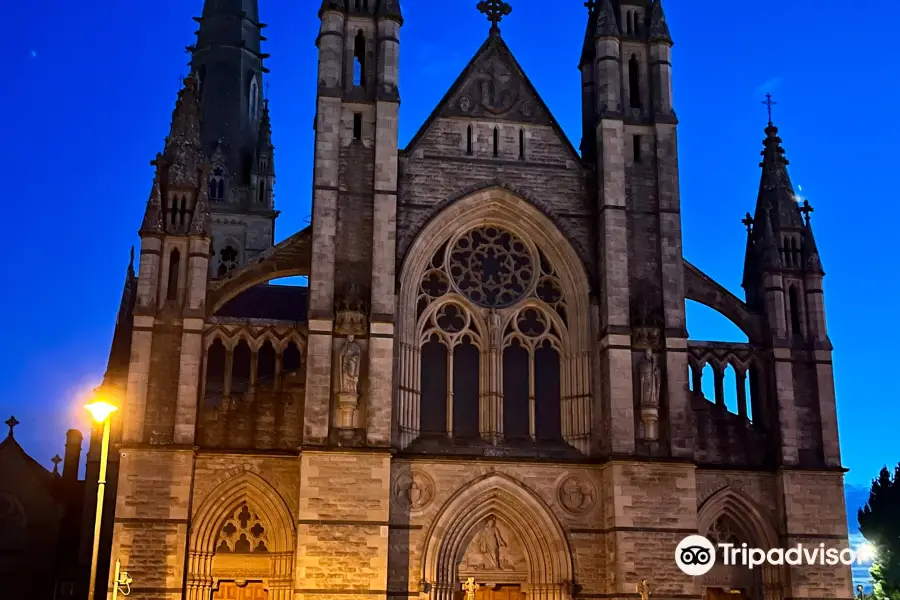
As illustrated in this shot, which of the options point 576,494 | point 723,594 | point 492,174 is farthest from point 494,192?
point 723,594

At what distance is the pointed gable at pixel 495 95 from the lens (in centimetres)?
2738

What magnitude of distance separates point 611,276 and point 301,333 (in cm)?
707

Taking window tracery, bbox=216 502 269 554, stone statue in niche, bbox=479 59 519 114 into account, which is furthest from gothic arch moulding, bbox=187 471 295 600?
stone statue in niche, bbox=479 59 519 114

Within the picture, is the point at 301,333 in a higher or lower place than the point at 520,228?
lower

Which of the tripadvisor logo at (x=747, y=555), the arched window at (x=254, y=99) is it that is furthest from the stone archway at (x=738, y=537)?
the arched window at (x=254, y=99)

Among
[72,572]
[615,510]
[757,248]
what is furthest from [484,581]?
[72,572]

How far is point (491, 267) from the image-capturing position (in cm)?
2675

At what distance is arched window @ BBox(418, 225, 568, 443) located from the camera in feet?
84.2

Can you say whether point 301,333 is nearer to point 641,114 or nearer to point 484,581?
point 484,581

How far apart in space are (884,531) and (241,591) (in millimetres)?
21779

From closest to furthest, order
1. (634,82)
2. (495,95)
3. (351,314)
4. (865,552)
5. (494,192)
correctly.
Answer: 1. (351,314)
2. (494,192)
3. (495,95)
4. (634,82)
5. (865,552)

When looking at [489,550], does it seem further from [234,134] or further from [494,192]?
[234,134]

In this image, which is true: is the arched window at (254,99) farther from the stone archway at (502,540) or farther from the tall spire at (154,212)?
the stone archway at (502,540)

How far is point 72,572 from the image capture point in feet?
101
